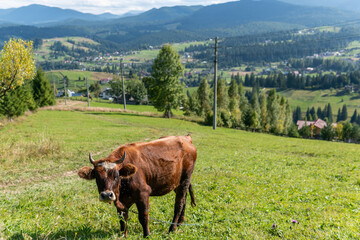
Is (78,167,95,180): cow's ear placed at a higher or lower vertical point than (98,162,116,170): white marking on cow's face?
lower

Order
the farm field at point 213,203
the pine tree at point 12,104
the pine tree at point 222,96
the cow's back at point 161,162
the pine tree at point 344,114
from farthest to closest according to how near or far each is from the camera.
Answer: the pine tree at point 344,114 < the pine tree at point 222,96 < the pine tree at point 12,104 < the farm field at point 213,203 < the cow's back at point 161,162

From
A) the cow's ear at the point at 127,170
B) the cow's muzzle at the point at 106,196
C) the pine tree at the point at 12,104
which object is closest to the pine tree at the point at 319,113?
the pine tree at the point at 12,104

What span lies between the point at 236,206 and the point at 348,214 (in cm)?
361

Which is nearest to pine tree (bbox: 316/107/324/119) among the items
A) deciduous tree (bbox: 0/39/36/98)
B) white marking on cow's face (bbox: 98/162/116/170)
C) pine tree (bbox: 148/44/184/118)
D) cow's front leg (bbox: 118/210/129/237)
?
pine tree (bbox: 148/44/184/118)

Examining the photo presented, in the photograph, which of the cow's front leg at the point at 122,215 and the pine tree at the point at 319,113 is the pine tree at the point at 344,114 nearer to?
the pine tree at the point at 319,113

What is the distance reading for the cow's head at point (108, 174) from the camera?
5578 millimetres

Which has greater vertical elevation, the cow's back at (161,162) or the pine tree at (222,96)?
the cow's back at (161,162)

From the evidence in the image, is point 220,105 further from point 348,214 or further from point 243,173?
point 348,214

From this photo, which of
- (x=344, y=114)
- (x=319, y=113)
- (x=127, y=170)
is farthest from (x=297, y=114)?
(x=127, y=170)

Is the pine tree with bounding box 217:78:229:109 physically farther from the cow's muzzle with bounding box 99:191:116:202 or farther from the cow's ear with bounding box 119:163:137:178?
the cow's muzzle with bounding box 99:191:116:202

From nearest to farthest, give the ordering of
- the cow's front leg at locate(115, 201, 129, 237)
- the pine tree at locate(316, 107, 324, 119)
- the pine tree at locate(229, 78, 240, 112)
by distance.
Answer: the cow's front leg at locate(115, 201, 129, 237)
the pine tree at locate(229, 78, 240, 112)
the pine tree at locate(316, 107, 324, 119)

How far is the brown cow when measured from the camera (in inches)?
228

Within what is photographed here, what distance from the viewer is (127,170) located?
6.06m

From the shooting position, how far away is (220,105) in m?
81.1
